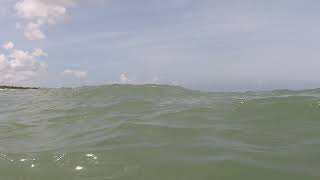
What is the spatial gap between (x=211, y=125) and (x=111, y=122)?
2.78 m

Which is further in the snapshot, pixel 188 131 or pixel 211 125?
pixel 211 125

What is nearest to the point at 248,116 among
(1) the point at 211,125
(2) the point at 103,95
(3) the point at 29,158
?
(1) the point at 211,125

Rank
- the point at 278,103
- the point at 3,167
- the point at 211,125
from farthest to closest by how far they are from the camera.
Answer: the point at 278,103
the point at 211,125
the point at 3,167

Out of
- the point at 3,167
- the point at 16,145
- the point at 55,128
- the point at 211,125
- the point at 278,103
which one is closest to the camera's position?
the point at 3,167

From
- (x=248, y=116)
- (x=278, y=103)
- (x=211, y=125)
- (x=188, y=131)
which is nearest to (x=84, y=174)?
(x=188, y=131)

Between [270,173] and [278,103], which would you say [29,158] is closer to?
[270,173]

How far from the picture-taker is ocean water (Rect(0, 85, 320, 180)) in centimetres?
729

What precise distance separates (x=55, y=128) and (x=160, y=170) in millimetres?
5443

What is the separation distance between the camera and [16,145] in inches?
387

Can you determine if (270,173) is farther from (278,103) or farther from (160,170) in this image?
(278,103)

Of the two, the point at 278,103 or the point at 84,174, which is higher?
the point at 278,103

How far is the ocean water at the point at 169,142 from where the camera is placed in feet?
23.9

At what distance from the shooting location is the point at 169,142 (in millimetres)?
9258

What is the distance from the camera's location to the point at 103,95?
20.8 meters
